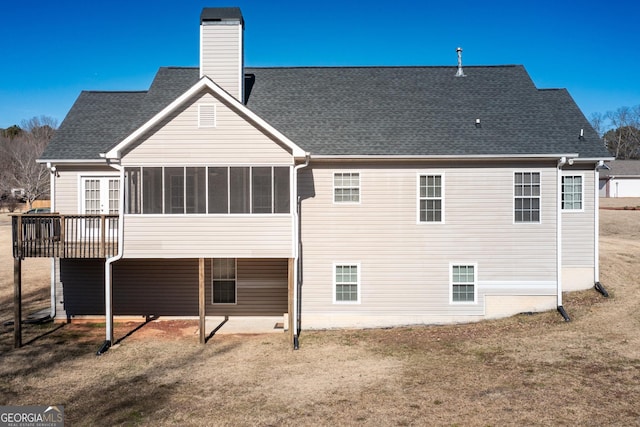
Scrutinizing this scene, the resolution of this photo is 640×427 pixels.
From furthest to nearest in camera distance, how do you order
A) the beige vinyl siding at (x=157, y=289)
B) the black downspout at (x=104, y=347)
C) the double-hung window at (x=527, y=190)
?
the beige vinyl siding at (x=157, y=289), the double-hung window at (x=527, y=190), the black downspout at (x=104, y=347)

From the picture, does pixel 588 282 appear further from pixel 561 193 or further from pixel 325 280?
pixel 325 280

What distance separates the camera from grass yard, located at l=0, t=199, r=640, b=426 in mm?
9266

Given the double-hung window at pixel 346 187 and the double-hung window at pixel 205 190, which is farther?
the double-hung window at pixel 346 187

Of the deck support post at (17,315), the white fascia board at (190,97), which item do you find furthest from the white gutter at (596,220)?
the deck support post at (17,315)

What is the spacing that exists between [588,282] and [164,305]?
15098mm

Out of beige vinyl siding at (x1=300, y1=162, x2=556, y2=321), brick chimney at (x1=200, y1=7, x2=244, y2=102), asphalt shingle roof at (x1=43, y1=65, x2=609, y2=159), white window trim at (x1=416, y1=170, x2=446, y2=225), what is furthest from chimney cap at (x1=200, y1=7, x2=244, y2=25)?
white window trim at (x1=416, y1=170, x2=446, y2=225)

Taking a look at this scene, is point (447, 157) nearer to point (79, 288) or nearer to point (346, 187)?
point (346, 187)

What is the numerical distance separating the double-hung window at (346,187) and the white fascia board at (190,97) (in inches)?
79.7

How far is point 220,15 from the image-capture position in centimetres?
1723

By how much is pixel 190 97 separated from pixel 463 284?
10.4m

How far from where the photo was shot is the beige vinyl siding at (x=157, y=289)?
16.6 meters

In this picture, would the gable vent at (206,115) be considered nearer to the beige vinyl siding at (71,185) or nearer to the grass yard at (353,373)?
the beige vinyl siding at (71,185)

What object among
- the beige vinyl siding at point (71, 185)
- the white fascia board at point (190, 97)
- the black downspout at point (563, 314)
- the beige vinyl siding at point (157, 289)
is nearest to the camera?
the white fascia board at point (190, 97)

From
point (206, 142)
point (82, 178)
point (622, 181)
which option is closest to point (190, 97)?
point (206, 142)
